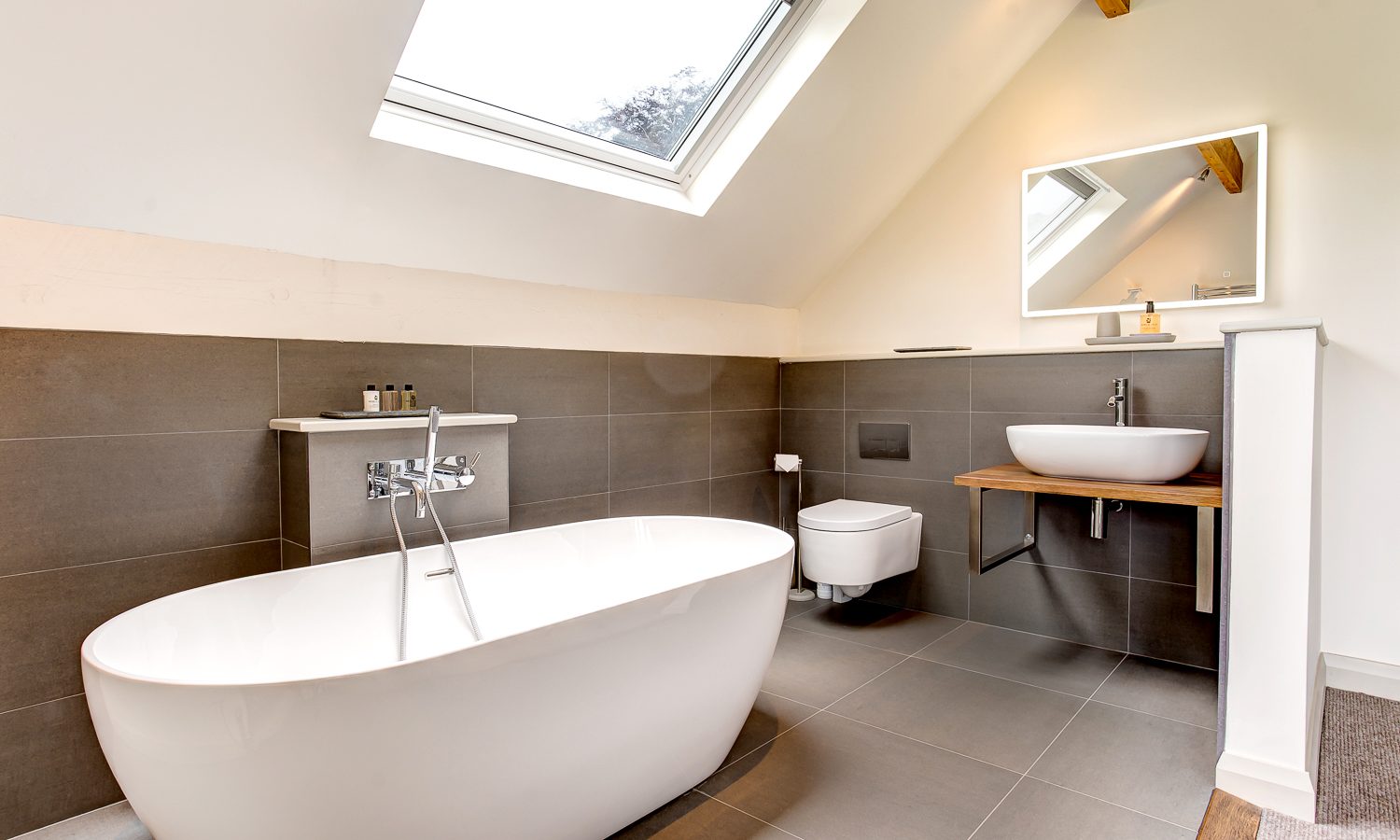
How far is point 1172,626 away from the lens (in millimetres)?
2842

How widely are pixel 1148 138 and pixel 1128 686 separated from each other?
7.02ft

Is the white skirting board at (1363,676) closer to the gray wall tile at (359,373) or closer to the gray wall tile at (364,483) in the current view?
the gray wall tile at (364,483)

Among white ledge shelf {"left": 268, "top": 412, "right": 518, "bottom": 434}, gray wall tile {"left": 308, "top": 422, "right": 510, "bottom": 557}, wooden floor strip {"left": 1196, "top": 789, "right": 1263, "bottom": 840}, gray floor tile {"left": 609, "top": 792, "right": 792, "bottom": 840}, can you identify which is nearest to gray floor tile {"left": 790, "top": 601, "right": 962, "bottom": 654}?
wooden floor strip {"left": 1196, "top": 789, "right": 1263, "bottom": 840}

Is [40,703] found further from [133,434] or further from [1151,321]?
[1151,321]

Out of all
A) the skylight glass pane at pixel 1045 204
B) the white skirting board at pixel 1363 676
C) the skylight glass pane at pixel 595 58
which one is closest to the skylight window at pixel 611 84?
the skylight glass pane at pixel 595 58

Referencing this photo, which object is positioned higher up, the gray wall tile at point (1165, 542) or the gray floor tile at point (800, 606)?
the gray wall tile at point (1165, 542)

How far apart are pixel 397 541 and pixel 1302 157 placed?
3386mm

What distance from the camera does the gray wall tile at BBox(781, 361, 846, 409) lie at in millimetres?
3758

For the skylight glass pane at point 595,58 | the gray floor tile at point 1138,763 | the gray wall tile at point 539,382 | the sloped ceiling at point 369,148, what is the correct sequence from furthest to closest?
the gray wall tile at point 539,382, the skylight glass pane at point 595,58, the gray floor tile at point 1138,763, the sloped ceiling at point 369,148

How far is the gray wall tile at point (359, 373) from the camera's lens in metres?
2.21

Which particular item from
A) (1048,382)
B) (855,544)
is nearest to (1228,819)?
(855,544)

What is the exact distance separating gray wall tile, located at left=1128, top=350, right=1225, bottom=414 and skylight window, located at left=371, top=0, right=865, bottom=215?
171 centimetres

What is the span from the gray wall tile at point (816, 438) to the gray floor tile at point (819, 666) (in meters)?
0.96

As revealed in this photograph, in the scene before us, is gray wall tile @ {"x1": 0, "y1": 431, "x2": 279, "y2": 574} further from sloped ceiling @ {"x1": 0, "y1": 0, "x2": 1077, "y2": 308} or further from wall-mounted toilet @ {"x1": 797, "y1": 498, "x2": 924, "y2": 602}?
wall-mounted toilet @ {"x1": 797, "y1": 498, "x2": 924, "y2": 602}
